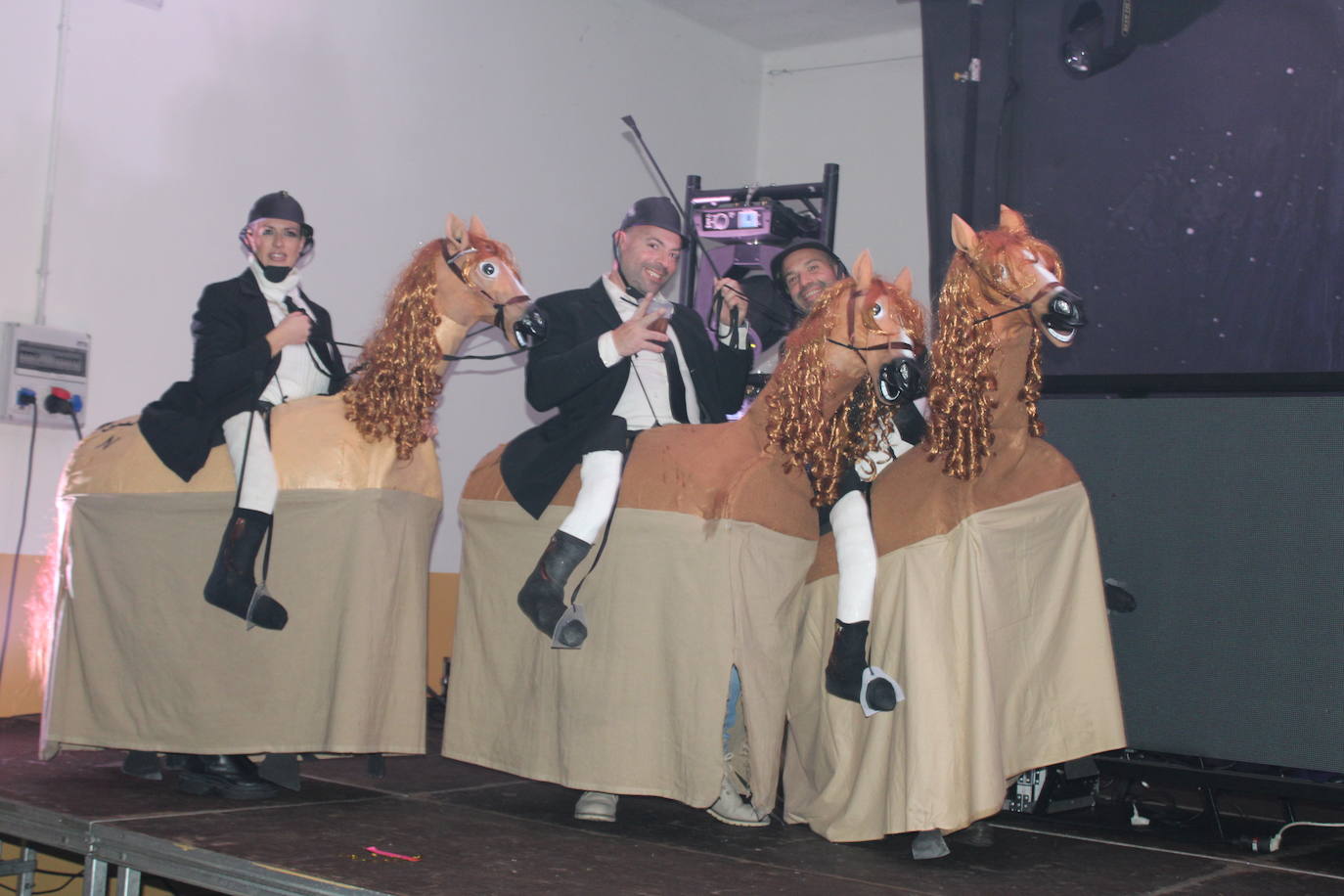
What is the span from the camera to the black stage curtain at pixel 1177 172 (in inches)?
204

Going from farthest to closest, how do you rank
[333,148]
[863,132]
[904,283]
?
1. [863,132]
2. [333,148]
3. [904,283]

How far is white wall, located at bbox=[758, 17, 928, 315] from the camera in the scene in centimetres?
735

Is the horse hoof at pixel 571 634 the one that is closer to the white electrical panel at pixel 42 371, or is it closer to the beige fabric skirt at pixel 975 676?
the beige fabric skirt at pixel 975 676

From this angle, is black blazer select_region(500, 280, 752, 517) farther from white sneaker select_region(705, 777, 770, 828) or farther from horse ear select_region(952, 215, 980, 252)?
white sneaker select_region(705, 777, 770, 828)

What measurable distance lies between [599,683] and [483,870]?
26.6 inches

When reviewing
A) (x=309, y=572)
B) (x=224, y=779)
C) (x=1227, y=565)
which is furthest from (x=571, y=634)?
(x=1227, y=565)

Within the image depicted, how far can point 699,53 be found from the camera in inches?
293

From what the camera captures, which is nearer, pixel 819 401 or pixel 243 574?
pixel 819 401

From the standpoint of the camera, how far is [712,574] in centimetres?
313

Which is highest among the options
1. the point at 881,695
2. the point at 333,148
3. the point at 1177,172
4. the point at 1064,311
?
the point at 1177,172

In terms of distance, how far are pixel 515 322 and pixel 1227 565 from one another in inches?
79.6

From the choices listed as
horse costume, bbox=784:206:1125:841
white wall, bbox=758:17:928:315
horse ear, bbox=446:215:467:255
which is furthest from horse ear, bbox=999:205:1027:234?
white wall, bbox=758:17:928:315

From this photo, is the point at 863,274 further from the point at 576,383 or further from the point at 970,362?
the point at 576,383

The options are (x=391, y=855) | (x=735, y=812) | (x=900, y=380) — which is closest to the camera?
(x=391, y=855)
